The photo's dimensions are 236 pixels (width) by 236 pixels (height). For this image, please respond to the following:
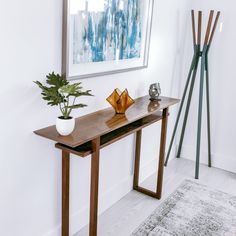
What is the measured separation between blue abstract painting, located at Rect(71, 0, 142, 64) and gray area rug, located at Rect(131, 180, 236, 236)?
1194 millimetres

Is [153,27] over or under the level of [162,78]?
over

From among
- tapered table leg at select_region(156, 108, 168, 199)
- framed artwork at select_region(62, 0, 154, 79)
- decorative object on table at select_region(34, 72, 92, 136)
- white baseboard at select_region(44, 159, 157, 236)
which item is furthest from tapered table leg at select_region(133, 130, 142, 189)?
decorative object on table at select_region(34, 72, 92, 136)

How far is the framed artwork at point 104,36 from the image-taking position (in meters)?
1.71

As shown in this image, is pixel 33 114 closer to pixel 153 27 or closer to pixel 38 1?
pixel 38 1

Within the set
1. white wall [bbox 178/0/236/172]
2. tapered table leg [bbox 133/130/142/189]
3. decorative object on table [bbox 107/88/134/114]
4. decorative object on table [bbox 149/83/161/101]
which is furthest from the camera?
white wall [bbox 178/0/236/172]

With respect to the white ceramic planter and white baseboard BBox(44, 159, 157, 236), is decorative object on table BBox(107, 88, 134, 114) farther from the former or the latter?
white baseboard BBox(44, 159, 157, 236)

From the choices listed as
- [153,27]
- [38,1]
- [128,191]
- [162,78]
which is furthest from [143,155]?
[38,1]

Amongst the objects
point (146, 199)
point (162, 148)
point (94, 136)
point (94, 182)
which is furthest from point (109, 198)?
point (94, 136)

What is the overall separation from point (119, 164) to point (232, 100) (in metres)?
1.37

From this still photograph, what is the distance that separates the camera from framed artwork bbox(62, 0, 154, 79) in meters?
1.71

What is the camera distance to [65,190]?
Result: 1854 mm

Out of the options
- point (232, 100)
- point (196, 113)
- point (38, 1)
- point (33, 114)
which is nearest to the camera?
point (38, 1)

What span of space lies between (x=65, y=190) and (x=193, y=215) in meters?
1.07

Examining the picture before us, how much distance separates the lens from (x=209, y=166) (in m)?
3.30
